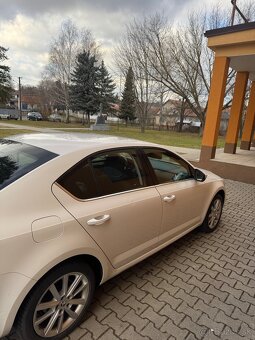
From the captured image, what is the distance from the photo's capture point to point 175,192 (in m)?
2.98

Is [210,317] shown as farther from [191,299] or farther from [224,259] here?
[224,259]

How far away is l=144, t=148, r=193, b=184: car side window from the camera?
2.91 metres

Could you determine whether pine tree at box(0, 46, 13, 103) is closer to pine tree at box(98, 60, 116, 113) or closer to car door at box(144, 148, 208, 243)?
pine tree at box(98, 60, 116, 113)

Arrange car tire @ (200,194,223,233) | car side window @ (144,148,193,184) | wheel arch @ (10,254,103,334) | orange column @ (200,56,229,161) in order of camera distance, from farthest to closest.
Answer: orange column @ (200,56,229,161), car tire @ (200,194,223,233), car side window @ (144,148,193,184), wheel arch @ (10,254,103,334)

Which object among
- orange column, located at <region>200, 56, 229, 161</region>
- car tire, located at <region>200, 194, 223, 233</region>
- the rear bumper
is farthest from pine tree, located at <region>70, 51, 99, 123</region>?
the rear bumper

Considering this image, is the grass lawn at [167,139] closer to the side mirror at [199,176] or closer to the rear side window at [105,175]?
the side mirror at [199,176]

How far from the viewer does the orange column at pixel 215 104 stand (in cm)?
811

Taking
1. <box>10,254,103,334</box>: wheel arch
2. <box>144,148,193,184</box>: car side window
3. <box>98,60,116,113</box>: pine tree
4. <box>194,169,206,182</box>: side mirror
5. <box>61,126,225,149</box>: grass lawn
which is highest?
<box>98,60,116,113</box>: pine tree

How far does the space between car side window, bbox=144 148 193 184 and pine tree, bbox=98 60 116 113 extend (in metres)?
33.0

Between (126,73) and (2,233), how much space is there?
28.4m

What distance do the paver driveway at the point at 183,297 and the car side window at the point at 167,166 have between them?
105 centimetres

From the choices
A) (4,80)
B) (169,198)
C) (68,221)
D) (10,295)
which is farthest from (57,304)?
(4,80)

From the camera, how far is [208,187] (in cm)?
372

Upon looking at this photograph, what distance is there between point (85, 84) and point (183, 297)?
34.6m
